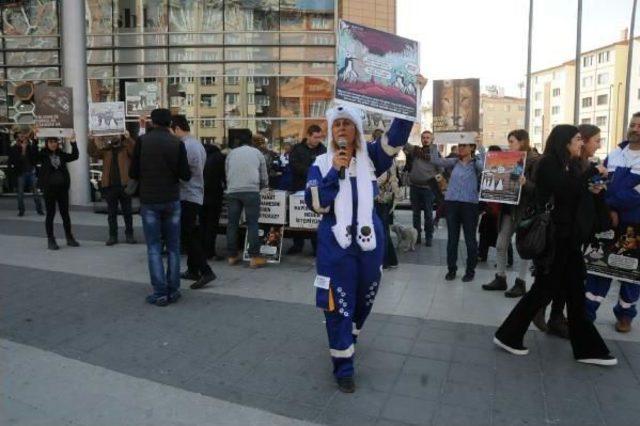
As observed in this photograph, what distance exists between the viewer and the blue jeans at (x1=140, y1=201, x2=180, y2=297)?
589 centimetres

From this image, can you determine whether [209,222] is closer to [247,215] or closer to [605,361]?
[247,215]

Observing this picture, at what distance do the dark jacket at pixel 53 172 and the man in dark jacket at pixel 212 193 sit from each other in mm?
2692

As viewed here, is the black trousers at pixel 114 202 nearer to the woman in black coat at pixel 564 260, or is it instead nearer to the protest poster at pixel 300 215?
the protest poster at pixel 300 215

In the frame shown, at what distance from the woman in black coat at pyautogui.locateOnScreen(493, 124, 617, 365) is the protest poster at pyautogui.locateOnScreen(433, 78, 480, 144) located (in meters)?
3.86

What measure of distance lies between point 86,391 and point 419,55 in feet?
11.2

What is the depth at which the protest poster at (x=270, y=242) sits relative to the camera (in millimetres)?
7953

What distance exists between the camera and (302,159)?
26.9 ft

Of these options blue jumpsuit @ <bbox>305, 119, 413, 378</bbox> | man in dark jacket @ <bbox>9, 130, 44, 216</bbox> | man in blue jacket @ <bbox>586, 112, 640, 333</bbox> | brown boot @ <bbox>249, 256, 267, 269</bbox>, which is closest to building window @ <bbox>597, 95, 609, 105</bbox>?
man in dark jacket @ <bbox>9, 130, 44, 216</bbox>

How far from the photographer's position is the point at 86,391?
149 inches

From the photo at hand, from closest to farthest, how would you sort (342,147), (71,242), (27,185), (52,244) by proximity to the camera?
(342,147), (52,244), (71,242), (27,185)

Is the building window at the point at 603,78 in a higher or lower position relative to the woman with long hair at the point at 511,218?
higher

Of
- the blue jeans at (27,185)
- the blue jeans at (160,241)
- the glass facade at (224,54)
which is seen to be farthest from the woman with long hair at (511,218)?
the glass facade at (224,54)

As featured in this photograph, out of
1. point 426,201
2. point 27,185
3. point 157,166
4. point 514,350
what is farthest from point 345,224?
point 27,185

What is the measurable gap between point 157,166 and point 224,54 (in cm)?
1759
